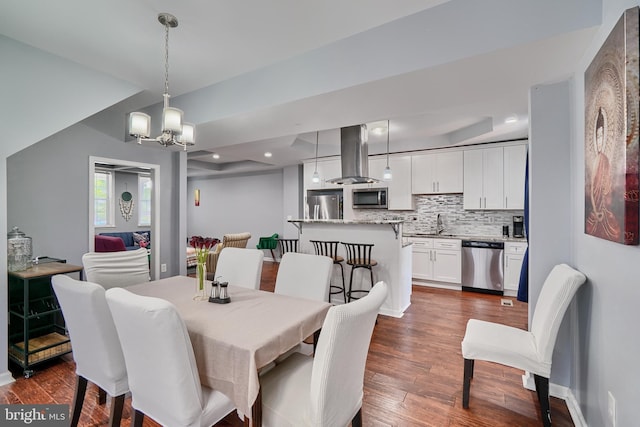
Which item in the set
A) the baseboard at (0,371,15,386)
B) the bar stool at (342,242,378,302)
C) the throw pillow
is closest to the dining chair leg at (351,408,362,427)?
the bar stool at (342,242,378,302)

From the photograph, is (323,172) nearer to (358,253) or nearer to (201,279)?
(358,253)

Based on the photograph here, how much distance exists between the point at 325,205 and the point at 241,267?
3.79 m

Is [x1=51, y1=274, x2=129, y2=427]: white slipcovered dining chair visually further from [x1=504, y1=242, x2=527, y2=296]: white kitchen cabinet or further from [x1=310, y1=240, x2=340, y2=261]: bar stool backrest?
[x1=504, y1=242, x2=527, y2=296]: white kitchen cabinet

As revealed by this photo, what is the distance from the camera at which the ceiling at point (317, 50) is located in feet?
5.95

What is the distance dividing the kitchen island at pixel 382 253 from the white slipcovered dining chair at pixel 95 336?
289 centimetres

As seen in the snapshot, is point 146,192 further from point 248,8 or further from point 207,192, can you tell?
point 248,8

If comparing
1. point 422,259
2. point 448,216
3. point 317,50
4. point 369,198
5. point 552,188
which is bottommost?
point 422,259

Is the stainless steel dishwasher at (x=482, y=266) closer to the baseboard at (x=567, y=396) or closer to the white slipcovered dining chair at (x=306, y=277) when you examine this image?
the baseboard at (x=567, y=396)

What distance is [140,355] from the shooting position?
132 cm

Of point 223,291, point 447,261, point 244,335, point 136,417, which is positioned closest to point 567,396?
point 244,335

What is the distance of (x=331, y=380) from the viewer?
1210 mm

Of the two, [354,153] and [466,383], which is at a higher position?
[354,153]

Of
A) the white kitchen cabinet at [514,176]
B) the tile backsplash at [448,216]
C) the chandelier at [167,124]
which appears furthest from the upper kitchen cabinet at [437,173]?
the chandelier at [167,124]

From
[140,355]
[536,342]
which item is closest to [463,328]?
[536,342]
